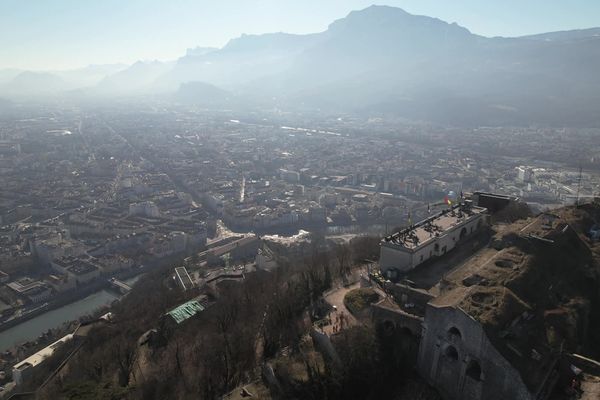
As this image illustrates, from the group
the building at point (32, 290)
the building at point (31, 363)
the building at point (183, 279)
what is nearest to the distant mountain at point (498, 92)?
the building at point (183, 279)

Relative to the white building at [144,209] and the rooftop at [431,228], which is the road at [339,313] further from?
the white building at [144,209]

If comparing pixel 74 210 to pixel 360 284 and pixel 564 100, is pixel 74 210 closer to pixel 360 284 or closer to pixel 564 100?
pixel 360 284

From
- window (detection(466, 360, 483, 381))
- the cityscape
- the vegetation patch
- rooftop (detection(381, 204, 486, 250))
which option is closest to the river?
the cityscape

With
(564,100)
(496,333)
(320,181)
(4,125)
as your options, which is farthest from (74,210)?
(564,100)

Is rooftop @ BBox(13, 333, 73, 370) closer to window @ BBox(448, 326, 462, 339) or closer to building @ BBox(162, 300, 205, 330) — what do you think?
building @ BBox(162, 300, 205, 330)

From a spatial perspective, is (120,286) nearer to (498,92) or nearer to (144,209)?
(144,209)

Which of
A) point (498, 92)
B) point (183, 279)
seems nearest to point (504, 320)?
point (183, 279)
